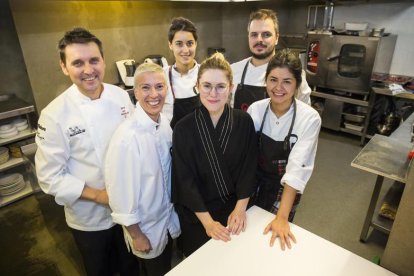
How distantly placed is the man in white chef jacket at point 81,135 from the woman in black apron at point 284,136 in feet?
2.24

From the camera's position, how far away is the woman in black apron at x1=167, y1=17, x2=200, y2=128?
5.40ft

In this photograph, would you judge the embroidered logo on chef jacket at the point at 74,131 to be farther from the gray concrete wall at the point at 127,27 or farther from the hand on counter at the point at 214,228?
the gray concrete wall at the point at 127,27

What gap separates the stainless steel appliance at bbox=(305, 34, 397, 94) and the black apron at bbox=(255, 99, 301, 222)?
242 centimetres

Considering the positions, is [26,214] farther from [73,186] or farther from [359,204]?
[359,204]

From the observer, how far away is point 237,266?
866 mm

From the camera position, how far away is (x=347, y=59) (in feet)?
10.6

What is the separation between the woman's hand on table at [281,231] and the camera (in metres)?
0.95

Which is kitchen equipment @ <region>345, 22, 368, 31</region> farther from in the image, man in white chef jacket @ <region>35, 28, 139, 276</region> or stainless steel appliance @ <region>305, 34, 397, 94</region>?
man in white chef jacket @ <region>35, 28, 139, 276</region>

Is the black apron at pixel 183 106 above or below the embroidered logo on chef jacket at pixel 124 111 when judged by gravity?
below

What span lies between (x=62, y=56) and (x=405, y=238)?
1429 millimetres

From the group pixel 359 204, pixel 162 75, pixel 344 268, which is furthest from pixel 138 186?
pixel 359 204

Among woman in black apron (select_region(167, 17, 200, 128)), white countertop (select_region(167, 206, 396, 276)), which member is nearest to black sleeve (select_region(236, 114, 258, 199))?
white countertop (select_region(167, 206, 396, 276))

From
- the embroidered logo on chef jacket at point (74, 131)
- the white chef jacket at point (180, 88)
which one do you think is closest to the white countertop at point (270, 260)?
the embroidered logo on chef jacket at point (74, 131)

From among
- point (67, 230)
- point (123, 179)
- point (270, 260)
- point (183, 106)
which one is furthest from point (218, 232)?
point (67, 230)
